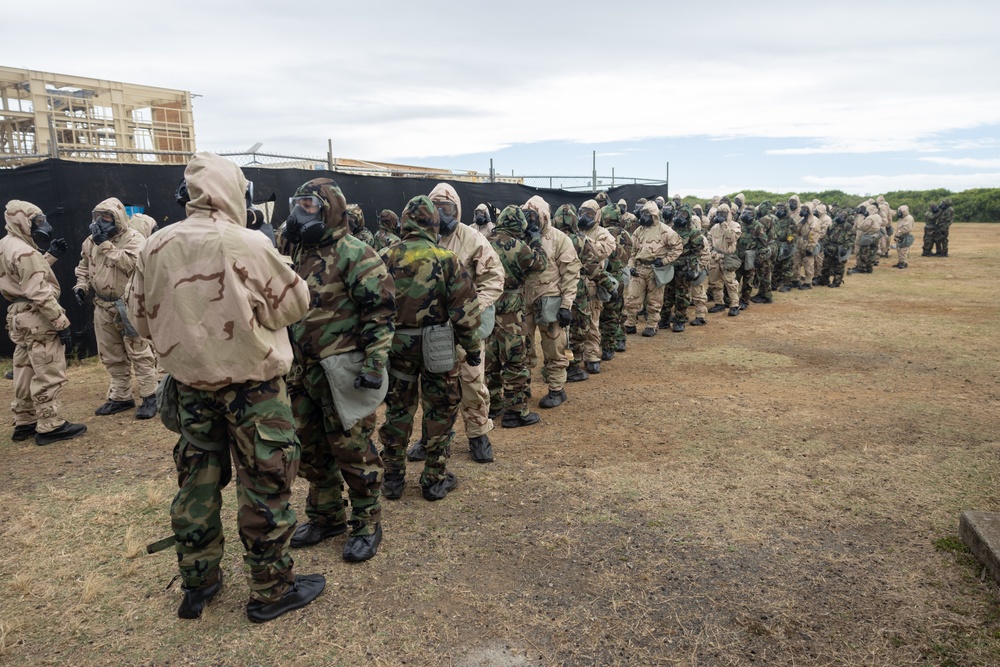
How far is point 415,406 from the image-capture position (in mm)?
4328

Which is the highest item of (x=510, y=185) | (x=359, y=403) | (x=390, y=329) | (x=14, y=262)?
(x=510, y=185)

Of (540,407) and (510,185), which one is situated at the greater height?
(510,185)

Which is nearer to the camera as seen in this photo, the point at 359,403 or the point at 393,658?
the point at 393,658

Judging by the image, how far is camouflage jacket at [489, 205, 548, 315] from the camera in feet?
19.6

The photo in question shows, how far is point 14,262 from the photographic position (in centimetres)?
553

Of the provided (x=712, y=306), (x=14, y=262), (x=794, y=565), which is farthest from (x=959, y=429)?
(x=14, y=262)

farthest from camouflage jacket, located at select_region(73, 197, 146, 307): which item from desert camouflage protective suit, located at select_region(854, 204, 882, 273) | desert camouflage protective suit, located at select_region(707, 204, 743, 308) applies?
desert camouflage protective suit, located at select_region(854, 204, 882, 273)

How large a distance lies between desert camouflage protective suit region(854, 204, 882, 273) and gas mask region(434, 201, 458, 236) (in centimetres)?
1645

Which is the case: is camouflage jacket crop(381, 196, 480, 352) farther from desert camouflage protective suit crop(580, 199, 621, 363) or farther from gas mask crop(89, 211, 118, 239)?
desert camouflage protective suit crop(580, 199, 621, 363)

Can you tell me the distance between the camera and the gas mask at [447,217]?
5070mm

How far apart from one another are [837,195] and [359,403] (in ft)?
140

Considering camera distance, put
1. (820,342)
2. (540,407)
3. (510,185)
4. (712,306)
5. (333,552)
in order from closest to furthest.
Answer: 1. (333,552)
2. (540,407)
3. (820,342)
4. (712,306)
5. (510,185)

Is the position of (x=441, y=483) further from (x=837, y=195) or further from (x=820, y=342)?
(x=837, y=195)

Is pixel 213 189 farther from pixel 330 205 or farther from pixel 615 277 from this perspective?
pixel 615 277
